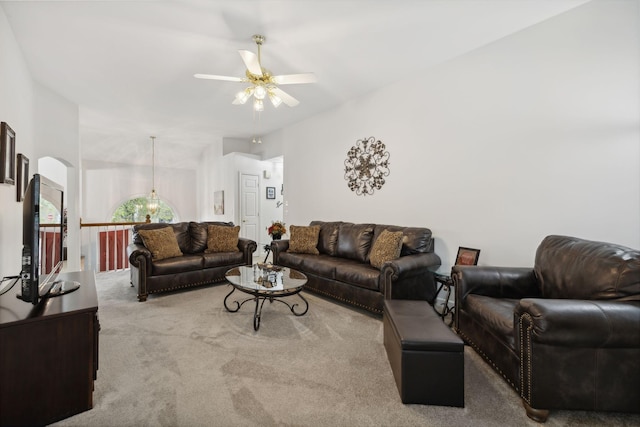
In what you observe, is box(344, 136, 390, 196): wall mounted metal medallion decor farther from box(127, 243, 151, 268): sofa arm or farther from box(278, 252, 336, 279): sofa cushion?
box(127, 243, 151, 268): sofa arm

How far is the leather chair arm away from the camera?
4.69 ft

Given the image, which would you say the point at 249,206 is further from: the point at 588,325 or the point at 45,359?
the point at 588,325

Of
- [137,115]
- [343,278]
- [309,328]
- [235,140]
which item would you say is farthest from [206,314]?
[235,140]

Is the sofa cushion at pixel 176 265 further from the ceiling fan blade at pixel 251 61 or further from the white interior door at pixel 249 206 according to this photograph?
the white interior door at pixel 249 206

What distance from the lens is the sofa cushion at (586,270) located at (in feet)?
5.44

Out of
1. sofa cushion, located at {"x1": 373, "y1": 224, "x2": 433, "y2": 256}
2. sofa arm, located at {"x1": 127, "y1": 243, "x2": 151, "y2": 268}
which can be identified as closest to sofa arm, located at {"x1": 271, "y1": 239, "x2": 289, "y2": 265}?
sofa arm, located at {"x1": 127, "y1": 243, "x2": 151, "y2": 268}

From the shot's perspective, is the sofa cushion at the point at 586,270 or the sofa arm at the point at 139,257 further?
the sofa arm at the point at 139,257

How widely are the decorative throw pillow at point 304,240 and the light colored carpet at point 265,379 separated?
1365mm

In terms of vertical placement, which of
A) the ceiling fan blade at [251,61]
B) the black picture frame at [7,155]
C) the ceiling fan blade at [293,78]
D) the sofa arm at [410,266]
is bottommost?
the sofa arm at [410,266]

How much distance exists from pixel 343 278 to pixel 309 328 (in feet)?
2.51

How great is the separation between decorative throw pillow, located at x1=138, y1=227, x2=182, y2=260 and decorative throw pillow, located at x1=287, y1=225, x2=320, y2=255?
5.40 ft

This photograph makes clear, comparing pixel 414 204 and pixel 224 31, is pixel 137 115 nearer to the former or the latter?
pixel 224 31

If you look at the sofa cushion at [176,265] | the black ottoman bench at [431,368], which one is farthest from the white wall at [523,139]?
the sofa cushion at [176,265]

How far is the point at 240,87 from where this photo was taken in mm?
3992
